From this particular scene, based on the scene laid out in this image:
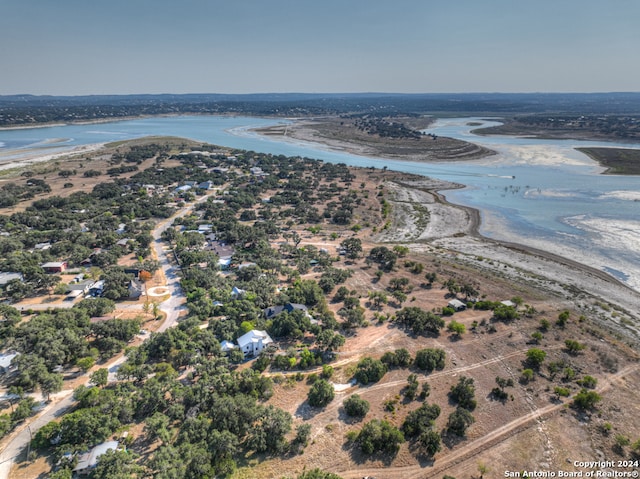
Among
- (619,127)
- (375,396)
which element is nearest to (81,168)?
(375,396)

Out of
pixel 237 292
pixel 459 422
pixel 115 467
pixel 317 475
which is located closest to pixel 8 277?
pixel 237 292

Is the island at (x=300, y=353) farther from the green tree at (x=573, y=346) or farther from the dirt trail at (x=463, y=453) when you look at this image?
the green tree at (x=573, y=346)

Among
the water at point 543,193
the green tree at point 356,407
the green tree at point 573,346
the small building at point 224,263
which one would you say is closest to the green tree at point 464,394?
the green tree at point 356,407

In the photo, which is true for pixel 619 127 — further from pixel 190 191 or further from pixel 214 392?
pixel 214 392

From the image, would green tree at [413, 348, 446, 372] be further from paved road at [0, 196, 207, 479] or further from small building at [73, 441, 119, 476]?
paved road at [0, 196, 207, 479]

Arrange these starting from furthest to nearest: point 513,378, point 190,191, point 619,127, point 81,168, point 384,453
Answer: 1. point 619,127
2. point 81,168
3. point 190,191
4. point 513,378
5. point 384,453

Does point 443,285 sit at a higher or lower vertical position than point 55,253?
lower
